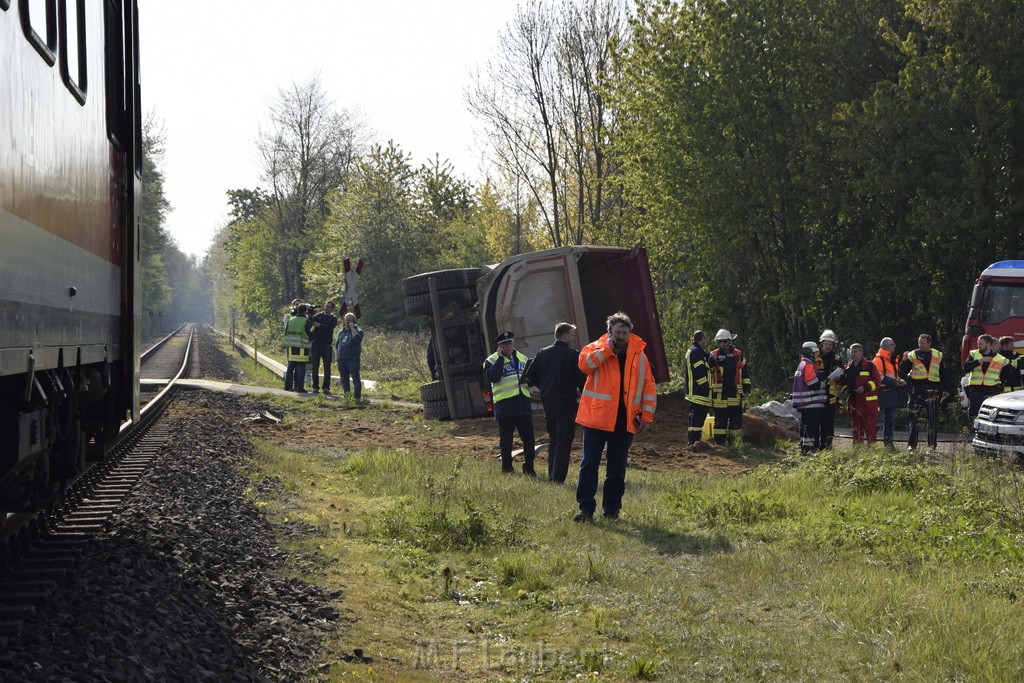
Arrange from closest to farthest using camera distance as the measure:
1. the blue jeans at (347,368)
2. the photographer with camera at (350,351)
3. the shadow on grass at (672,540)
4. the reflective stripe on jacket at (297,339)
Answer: the shadow on grass at (672,540) < the photographer with camera at (350,351) < the blue jeans at (347,368) < the reflective stripe on jacket at (297,339)

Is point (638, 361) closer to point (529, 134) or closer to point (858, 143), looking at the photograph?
point (858, 143)

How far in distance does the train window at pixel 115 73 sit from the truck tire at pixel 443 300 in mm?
11698

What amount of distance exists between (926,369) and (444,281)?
798cm

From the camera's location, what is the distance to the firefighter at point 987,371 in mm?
16875

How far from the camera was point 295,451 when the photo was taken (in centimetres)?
1506

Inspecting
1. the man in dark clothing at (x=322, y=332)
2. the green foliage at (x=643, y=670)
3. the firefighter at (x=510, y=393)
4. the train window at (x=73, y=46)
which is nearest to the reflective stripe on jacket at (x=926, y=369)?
the firefighter at (x=510, y=393)

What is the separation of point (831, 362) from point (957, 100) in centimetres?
844

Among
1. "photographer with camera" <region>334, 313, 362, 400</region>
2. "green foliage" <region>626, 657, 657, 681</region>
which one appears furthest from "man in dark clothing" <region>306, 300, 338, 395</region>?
"green foliage" <region>626, 657, 657, 681</region>

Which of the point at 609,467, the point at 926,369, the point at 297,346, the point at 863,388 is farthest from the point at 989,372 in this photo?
the point at 297,346

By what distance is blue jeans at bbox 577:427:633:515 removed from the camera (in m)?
10.1

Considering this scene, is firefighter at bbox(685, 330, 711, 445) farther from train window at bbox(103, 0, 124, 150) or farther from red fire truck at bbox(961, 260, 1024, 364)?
train window at bbox(103, 0, 124, 150)

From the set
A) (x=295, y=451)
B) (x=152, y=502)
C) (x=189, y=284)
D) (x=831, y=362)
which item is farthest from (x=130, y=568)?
(x=189, y=284)

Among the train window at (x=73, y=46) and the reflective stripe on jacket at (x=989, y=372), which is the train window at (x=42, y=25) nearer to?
the train window at (x=73, y=46)

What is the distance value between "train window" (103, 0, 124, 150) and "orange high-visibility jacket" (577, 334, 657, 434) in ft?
13.7
